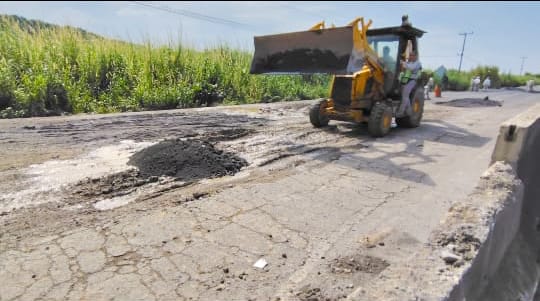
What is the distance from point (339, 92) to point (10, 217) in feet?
20.6

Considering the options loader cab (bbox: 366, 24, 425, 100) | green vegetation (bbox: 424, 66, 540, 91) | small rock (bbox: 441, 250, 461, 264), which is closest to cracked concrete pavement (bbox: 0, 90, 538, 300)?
small rock (bbox: 441, 250, 461, 264)

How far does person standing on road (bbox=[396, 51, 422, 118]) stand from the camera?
25.9 feet

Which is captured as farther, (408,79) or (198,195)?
(408,79)

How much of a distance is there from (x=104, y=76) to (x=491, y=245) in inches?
444

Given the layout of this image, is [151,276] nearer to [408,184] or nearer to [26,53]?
[408,184]

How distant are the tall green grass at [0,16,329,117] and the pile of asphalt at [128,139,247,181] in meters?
5.22

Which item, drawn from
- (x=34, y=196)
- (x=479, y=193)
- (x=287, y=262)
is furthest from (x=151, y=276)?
(x=479, y=193)

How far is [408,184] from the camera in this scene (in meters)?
4.75

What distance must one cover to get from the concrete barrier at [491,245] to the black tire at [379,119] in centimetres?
294

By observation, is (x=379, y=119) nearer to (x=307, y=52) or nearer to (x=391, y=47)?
(x=391, y=47)

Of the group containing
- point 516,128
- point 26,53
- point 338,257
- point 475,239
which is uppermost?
point 26,53

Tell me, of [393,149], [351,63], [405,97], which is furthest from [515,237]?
[405,97]

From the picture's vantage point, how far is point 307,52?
706 cm

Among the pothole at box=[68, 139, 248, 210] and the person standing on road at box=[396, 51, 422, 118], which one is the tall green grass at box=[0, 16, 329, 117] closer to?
the pothole at box=[68, 139, 248, 210]
